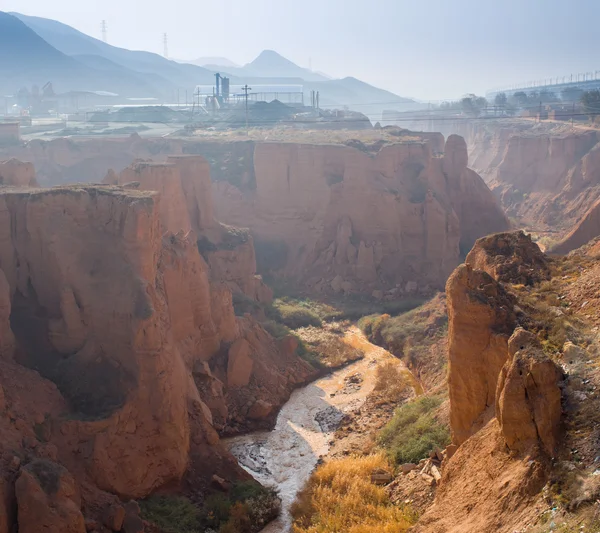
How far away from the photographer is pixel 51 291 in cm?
1897

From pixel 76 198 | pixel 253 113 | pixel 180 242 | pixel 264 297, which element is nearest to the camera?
pixel 76 198

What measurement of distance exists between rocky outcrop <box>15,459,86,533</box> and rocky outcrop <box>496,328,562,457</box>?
7.30 meters

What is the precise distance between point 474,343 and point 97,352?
8.94 meters

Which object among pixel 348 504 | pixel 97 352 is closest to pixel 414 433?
pixel 348 504

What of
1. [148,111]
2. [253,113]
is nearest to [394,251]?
[253,113]

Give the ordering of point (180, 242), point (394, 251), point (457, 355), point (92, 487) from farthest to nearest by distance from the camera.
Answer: point (394, 251) → point (180, 242) → point (92, 487) → point (457, 355)

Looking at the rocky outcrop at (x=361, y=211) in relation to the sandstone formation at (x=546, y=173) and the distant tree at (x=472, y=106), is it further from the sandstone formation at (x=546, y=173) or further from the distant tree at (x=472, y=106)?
the distant tree at (x=472, y=106)

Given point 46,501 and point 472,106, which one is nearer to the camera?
point 46,501

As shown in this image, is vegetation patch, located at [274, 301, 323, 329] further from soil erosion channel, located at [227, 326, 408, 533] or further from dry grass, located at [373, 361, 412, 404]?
dry grass, located at [373, 361, 412, 404]

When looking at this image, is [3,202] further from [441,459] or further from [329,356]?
[329,356]

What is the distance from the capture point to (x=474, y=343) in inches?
547

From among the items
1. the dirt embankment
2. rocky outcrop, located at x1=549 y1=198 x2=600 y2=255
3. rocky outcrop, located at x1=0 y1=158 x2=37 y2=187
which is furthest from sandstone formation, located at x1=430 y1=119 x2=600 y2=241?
the dirt embankment

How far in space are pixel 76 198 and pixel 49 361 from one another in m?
4.09

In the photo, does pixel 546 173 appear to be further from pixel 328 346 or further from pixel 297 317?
pixel 328 346
